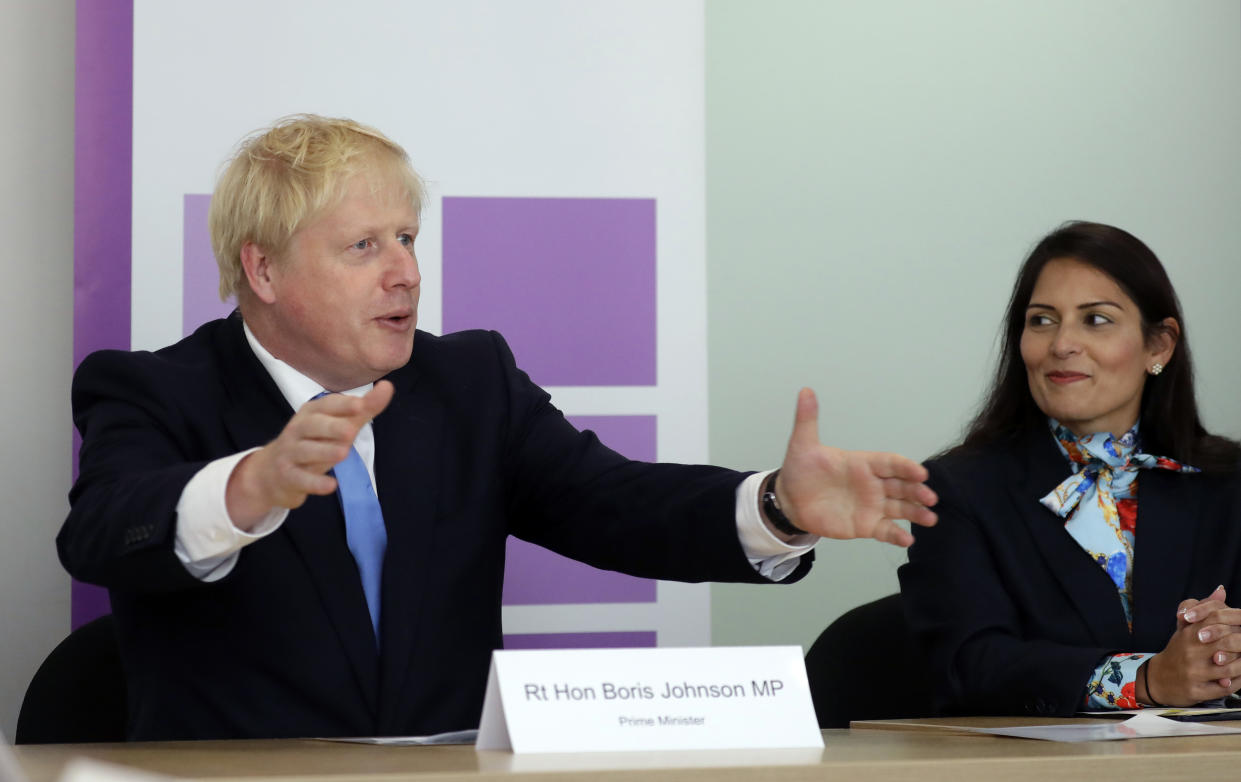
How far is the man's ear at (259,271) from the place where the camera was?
6.89ft

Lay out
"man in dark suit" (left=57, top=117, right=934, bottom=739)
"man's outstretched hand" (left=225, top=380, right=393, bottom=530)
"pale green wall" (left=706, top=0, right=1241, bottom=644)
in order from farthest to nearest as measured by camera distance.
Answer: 1. "pale green wall" (left=706, top=0, right=1241, bottom=644)
2. "man in dark suit" (left=57, top=117, right=934, bottom=739)
3. "man's outstretched hand" (left=225, top=380, right=393, bottom=530)

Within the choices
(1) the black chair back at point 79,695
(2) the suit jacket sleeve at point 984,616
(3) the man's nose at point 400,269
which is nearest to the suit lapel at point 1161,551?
(2) the suit jacket sleeve at point 984,616

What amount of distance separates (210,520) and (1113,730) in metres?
1.02

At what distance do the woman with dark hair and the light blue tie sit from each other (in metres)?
0.99

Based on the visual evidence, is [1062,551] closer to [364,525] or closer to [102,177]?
[364,525]

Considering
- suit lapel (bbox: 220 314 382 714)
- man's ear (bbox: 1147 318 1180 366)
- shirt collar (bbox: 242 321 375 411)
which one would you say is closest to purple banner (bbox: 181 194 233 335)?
shirt collar (bbox: 242 321 375 411)

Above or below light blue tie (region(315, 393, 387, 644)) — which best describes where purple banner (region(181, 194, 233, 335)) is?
above

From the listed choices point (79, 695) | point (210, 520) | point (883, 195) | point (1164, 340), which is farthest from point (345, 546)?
point (1164, 340)

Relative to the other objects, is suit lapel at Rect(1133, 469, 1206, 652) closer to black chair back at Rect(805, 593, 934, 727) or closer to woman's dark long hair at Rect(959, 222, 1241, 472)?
woman's dark long hair at Rect(959, 222, 1241, 472)

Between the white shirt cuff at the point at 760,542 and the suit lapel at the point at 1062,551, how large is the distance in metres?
0.81

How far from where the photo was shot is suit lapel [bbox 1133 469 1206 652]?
7.93ft

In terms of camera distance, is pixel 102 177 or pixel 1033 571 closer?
pixel 1033 571

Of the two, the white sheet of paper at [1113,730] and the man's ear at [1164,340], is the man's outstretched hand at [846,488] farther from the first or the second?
the man's ear at [1164,340]

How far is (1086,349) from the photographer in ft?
8.77
